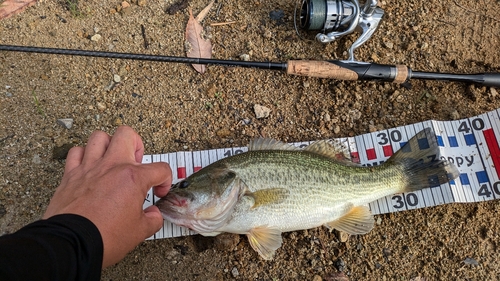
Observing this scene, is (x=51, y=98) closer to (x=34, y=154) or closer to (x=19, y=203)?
(x=34, y=154)

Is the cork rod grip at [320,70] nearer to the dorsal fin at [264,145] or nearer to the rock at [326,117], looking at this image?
the rock at [326,117]

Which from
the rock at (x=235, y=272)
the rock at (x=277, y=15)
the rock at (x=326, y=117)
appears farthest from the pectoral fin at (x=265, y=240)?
the rock at (x=277, y=15)

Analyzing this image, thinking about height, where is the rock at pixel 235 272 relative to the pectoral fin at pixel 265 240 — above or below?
below

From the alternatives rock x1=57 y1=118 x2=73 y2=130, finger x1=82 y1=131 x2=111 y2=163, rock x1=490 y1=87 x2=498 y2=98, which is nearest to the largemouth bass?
finger x1=82 y1=131 x2=111 y2=163

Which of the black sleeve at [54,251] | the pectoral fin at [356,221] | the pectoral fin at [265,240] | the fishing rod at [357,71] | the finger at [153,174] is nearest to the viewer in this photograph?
the black sleeve at [54,251]

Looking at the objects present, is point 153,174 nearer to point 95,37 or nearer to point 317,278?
point 317,278

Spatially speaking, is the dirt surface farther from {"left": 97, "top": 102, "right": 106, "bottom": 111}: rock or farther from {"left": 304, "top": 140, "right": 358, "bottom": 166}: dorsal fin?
{"left": 304, "top": 140, "right": 358, "bottom": 166}: dorsal fin

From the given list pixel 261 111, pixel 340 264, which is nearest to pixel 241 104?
pixel 261 111

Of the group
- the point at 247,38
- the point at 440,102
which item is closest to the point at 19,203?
the point at 247,38
